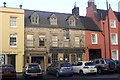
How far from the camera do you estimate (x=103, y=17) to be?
33.7 meters

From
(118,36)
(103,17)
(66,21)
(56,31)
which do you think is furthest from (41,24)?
(118,36)

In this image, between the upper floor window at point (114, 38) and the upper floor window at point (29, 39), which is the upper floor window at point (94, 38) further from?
the upper floor window at point (29, 39)

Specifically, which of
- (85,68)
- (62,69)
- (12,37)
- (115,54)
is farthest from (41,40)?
(115,54)

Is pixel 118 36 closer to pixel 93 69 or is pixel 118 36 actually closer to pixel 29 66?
pixel 93 69

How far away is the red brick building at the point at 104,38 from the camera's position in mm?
30750

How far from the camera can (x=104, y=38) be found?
31891 mm

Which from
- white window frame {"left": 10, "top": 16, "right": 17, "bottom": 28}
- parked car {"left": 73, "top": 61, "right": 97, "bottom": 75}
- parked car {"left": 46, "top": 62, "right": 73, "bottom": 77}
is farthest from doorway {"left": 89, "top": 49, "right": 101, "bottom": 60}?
white window frame {"left": 10, "top": 16, "right": 17, "bottom": 28}

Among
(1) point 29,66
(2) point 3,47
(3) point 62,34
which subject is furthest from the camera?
(3) point 62,34

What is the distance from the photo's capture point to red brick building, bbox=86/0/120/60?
30750 mm

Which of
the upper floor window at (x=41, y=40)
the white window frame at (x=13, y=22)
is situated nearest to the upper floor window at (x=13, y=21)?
the white window frame at (x=13, y=22)

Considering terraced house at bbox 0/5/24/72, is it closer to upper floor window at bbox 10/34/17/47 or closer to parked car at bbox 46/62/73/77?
upper floor window at bbox 10/34/17/47

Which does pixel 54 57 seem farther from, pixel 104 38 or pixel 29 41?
pixel 104 38

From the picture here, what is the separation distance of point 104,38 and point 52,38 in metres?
9.63

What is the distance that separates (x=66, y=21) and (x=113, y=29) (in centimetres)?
888
